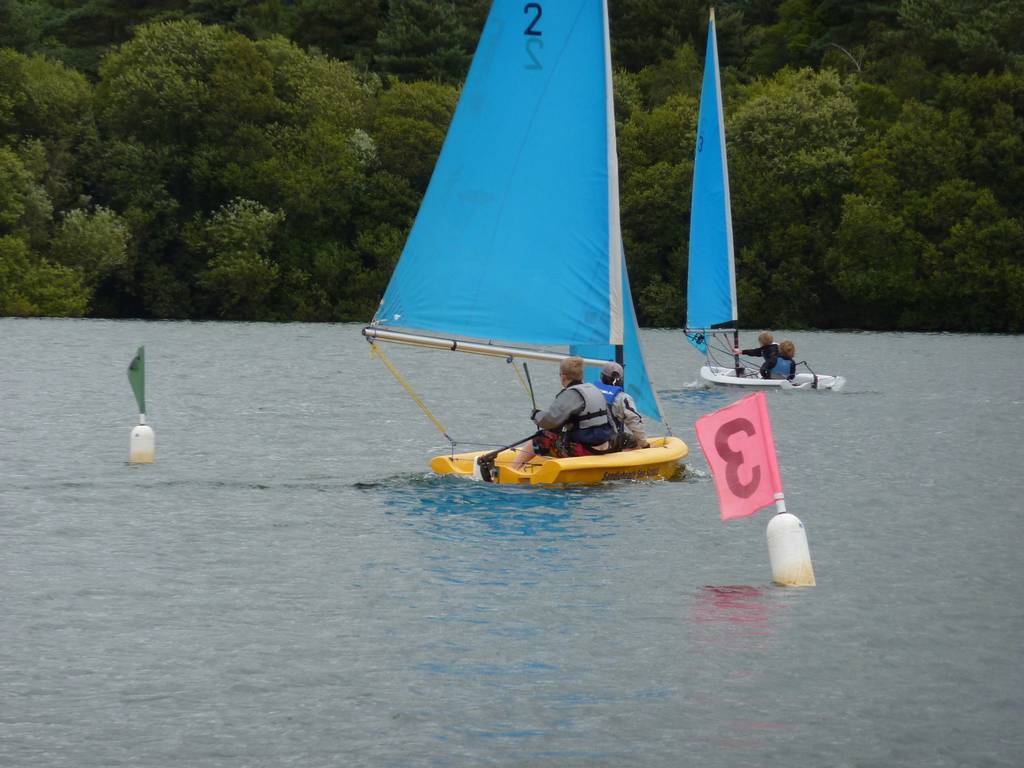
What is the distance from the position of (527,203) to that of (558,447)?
3.45 m

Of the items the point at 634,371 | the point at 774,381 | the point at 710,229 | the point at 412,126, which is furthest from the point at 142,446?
the point at 412,126

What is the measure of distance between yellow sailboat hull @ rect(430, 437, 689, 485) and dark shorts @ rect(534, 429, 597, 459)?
0.15 metres

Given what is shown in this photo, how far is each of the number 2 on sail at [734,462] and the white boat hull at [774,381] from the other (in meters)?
26.8

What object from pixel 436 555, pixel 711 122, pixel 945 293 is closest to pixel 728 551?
pixel 436 555

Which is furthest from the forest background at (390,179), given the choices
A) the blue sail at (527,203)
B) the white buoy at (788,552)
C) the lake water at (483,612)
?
the white buoy at (788,552)

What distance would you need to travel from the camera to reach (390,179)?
88.6m

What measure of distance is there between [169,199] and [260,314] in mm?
7015

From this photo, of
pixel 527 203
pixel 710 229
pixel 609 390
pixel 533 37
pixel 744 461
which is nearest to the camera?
pixel 744 461

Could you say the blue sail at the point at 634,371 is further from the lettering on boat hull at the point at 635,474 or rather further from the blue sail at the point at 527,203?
the lettering on boat hull at the point at 635,474

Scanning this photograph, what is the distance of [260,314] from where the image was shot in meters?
87.3

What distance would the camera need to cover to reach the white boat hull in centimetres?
4231

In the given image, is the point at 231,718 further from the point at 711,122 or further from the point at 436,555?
the point at 711,122

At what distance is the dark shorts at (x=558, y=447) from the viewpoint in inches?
858

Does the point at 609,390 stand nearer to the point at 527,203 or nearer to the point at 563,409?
the point at 563,409
